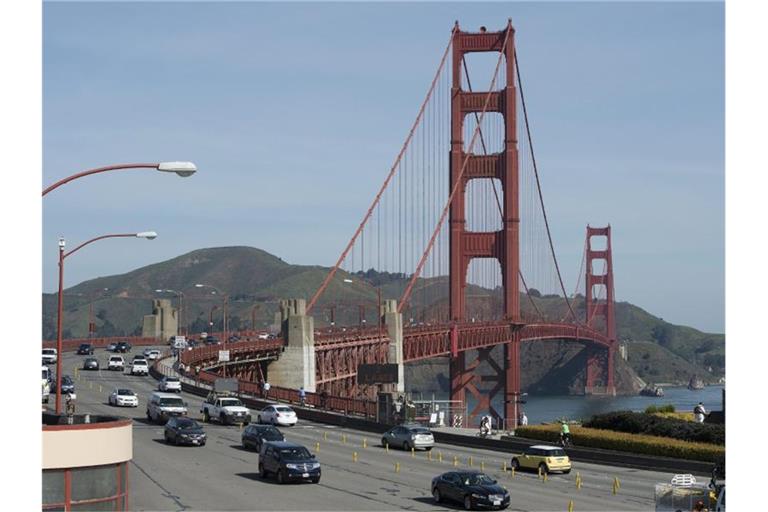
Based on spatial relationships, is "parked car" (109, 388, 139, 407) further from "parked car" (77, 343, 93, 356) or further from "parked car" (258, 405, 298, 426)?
"parked car" (77, 343, 93, 356)

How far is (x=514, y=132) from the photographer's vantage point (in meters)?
133

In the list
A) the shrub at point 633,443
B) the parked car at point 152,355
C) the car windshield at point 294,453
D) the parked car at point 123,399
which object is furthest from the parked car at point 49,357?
the car windshield at point 294,453

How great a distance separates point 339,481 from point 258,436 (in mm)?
9510

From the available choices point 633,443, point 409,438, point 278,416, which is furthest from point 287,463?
point 278,416

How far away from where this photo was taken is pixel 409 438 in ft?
184

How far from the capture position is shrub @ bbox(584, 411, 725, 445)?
5028cm

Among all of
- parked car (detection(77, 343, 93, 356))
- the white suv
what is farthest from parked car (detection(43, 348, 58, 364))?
parked car (detection(77, 343, 93, 356))

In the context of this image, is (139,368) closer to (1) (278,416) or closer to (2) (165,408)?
(1) (278,416)

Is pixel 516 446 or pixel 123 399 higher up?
pixel 123 399

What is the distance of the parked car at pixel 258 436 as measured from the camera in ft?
169

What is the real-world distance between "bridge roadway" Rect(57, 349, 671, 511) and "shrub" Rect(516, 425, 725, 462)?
169 centimetres
